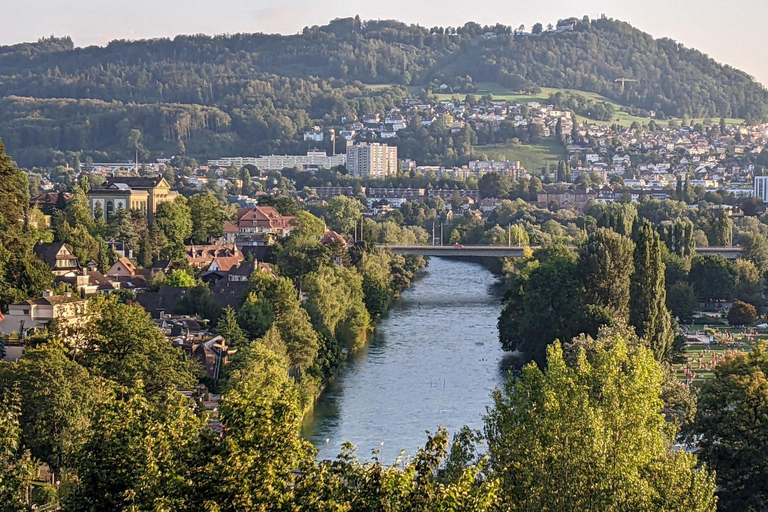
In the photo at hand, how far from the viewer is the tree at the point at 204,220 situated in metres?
55.0

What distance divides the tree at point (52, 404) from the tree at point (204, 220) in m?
32.0

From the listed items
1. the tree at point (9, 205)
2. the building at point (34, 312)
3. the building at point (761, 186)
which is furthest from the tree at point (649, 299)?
the building at point (761, 186)

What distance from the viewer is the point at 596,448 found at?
14.8 meters

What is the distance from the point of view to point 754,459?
1858 cm

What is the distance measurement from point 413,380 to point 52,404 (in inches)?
530

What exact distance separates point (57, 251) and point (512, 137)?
4285 inches

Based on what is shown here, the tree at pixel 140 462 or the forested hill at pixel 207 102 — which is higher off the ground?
the forested hill at pixel 207 102

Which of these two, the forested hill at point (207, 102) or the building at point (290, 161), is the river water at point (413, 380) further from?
the forested hill at point (207, 102)

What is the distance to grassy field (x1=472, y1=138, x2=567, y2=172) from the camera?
135 metres

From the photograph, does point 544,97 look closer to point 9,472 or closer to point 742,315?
point 742,315

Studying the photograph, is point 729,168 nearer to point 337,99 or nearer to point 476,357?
point 337,99

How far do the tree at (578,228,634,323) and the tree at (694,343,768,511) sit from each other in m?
14.0

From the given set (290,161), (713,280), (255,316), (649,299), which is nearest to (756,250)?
(713,280)

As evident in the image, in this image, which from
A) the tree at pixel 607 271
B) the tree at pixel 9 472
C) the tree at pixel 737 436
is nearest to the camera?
the tree at pixel 9 472
